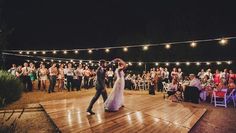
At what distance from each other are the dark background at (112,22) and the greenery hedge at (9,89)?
8.80 m

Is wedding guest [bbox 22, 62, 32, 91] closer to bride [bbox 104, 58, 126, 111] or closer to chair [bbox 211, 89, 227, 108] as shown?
bride [bbox 104, 58, 126, 111]

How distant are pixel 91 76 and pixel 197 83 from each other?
7.88 m

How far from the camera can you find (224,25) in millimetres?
17391

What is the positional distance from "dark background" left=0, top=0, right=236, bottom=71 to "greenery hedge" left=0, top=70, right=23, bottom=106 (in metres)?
8.80

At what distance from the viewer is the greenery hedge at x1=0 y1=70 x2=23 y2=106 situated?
7988 mm

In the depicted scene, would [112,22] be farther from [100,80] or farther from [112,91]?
[100,80]

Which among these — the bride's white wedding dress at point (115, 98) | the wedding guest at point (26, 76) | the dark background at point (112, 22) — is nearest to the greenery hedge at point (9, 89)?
the wedding guest at point (26, 76)

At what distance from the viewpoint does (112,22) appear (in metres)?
19.6

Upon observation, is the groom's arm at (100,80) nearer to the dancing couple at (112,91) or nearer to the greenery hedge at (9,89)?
the dancing couple at (112,91)

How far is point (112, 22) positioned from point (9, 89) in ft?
43.9

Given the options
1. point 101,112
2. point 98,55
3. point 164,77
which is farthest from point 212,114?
point 98,55

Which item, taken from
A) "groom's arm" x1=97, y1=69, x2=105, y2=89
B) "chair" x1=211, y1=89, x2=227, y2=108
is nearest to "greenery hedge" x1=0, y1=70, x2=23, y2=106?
"groom's arm" x1=97, y1=69, x2=105, y2=89

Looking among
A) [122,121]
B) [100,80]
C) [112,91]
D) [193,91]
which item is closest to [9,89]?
[100,80]

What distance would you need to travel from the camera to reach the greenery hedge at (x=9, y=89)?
7988 millimetres
